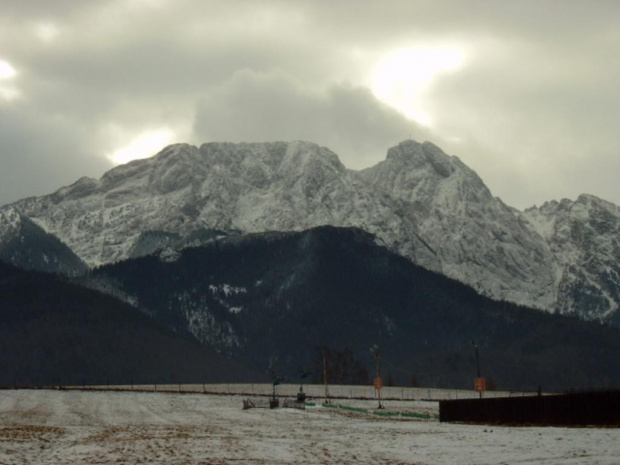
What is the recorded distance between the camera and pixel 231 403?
16362cm

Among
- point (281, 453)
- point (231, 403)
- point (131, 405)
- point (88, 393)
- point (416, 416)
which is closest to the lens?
point (281, 453)

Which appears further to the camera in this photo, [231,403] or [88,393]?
[88,393]

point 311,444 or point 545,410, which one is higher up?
point 545,410

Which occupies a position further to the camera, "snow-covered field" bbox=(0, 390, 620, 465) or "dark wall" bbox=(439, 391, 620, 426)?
"dark wall" bbox=(439, 391, 620, 426)

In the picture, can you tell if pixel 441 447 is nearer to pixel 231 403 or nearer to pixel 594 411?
pixel 594 411

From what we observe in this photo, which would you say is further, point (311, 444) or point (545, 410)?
point (545, 410)

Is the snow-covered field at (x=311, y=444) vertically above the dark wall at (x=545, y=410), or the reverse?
the dark wall at (x=545, y=410)

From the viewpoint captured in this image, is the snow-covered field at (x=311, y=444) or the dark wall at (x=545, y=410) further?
the dark wall at (x=545, y=410)

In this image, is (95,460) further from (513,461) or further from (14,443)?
(513,461)

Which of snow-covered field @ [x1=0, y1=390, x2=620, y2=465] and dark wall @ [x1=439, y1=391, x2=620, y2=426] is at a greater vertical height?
dark wall @ [x1=439, y1=391, x2=620, y2=426]

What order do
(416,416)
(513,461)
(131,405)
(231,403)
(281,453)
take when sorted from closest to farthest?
(513,461) → (281,453) → (416,416) → (131,405) → (231,403)

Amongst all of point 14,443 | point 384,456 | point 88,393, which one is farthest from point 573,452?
point 88,393

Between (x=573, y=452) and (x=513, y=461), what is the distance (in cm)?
347

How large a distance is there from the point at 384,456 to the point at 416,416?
53872 mm
